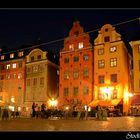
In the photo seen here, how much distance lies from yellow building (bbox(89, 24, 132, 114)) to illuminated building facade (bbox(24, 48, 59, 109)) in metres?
10.9

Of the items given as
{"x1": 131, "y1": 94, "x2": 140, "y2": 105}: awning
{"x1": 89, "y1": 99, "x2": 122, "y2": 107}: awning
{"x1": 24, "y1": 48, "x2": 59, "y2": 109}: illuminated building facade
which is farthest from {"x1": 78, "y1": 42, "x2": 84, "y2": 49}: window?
{"x1": 131, "y1": 94, "x2": 140, "y2": 105}: awning

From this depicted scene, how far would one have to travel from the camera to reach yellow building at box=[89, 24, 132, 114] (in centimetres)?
4630

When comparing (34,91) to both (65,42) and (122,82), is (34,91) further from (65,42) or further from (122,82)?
(122,82)

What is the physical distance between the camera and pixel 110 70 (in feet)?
157

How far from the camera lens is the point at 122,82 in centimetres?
4647

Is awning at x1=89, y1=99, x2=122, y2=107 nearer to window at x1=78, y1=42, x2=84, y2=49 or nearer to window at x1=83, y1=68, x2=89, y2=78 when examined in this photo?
window at x1=83, y1=68, x2=89, y2=78

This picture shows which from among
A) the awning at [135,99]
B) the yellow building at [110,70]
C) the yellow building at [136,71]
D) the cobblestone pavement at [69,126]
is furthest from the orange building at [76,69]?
the cobblestone pavement at [69,126]

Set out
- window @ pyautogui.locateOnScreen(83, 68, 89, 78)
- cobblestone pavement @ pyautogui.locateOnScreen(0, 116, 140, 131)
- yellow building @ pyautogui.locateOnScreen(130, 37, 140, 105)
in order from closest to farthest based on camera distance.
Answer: cobblestone pavement @ pyautogui.locateOnScreen(0, 116, 140, 131)
yellow building @ pyautogui.locateOnScreen(130, 37, 140, 105)
window @ pyautogui.locateOnScreen(83, 68, 89, 78)

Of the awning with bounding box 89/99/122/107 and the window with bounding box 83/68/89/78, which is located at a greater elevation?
the window with bounding box 83/68/89/78

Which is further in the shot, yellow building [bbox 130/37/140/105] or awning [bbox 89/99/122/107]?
yellow building [bbox 130/37/140/105]

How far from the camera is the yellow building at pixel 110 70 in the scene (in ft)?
152

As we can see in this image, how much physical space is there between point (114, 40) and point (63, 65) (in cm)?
1057
